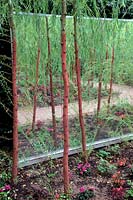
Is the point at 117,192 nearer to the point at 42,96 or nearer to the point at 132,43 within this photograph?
the point at 42,96

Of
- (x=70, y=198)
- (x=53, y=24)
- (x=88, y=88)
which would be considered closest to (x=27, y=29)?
(x=53, y=24)

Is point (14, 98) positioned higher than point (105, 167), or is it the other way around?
point (14, 98)

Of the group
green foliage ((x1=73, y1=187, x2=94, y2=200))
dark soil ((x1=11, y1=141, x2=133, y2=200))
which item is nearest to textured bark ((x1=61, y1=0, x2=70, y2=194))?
green foliage ((x1=73, y1=187, x2=94, y2=200))

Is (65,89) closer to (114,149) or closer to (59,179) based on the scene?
(59,179)

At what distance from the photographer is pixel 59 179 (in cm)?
313

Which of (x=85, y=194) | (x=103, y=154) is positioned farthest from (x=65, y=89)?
(x=103, y=154)

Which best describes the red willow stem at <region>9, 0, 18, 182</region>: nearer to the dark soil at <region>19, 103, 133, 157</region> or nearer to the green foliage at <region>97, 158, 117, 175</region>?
the dark soil at <region>19, 103, 133, 157</region>

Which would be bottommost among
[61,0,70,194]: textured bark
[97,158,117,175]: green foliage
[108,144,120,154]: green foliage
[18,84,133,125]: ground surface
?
[108,144,120,154]: green foliage

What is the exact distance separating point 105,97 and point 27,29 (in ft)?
4.74

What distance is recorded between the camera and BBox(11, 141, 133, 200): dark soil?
2867 mm

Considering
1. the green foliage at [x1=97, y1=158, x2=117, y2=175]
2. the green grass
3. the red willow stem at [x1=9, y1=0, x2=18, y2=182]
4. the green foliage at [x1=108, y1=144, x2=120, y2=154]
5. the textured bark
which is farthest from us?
the green foliage at [x1=108, y1=144, x2=120, y2=154]

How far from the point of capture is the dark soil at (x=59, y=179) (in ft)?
9.41

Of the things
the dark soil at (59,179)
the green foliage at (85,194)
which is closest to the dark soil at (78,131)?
the dark soil at (59,179)

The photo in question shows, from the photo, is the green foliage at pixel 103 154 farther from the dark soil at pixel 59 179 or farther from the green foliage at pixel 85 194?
the green foliage at pixel 85 194
